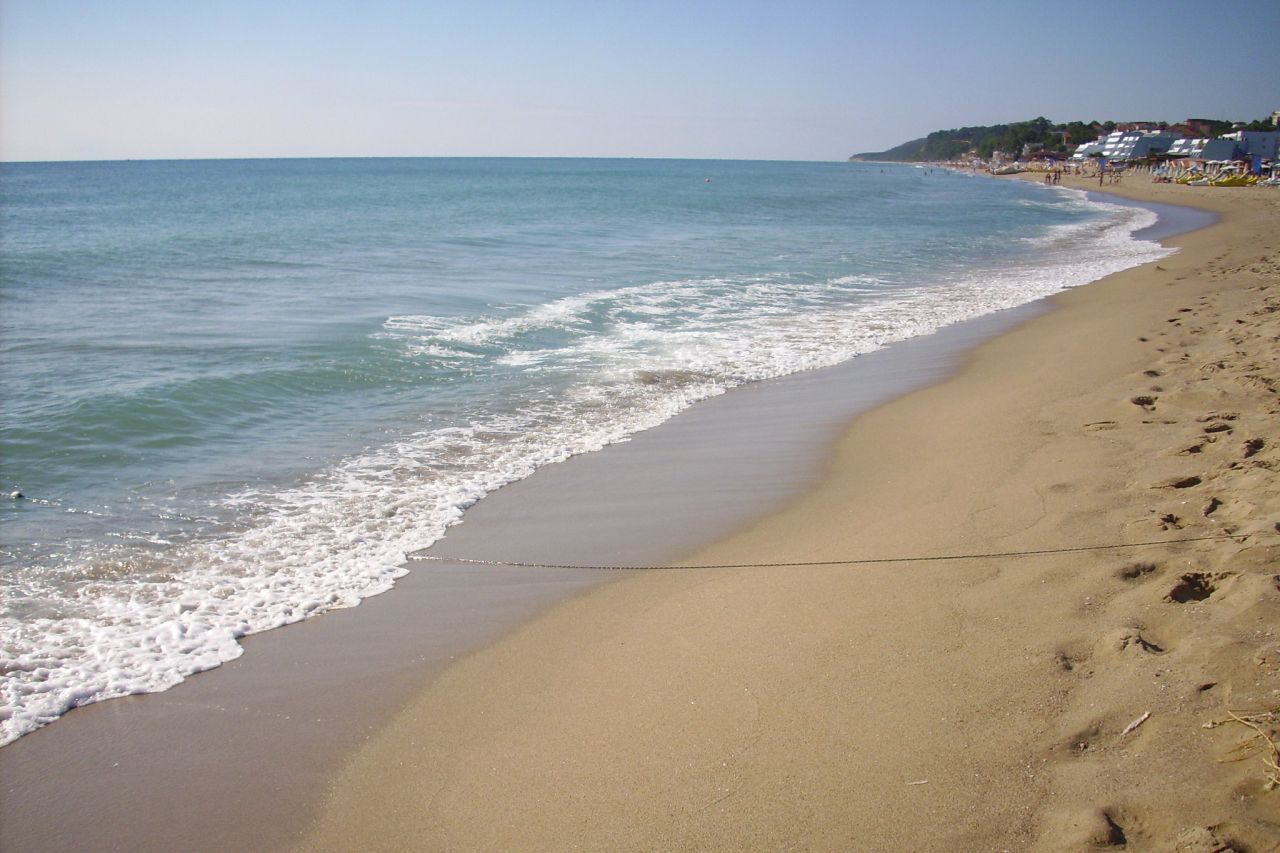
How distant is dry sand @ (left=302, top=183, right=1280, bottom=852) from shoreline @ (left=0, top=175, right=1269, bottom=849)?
20cm

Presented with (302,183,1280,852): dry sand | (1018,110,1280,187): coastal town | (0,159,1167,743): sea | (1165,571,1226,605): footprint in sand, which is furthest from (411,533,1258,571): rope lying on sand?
(1018,110,1280,187): coastal town

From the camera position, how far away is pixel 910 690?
12.1 ft

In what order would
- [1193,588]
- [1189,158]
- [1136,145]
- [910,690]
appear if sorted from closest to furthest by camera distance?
[910,690] < [1193,588] < [1189,158] < [1136,145]

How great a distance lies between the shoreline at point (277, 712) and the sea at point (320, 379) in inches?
9.1

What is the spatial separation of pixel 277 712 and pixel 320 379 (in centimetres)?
700

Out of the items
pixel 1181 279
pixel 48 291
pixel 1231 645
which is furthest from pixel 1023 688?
pixel 48 291

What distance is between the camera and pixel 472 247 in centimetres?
2527

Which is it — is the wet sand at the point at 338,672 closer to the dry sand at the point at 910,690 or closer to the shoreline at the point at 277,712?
the shoreline at the point at 277,712

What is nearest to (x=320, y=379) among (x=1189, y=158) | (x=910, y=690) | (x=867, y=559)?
(x=867, y=559)

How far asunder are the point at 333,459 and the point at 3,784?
427 cm

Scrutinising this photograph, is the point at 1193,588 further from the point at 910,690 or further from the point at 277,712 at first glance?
the point at 277,712

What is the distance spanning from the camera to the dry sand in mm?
2943

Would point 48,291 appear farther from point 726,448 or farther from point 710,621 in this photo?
point 710,621

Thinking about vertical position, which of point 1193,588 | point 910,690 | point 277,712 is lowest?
point 277,712
